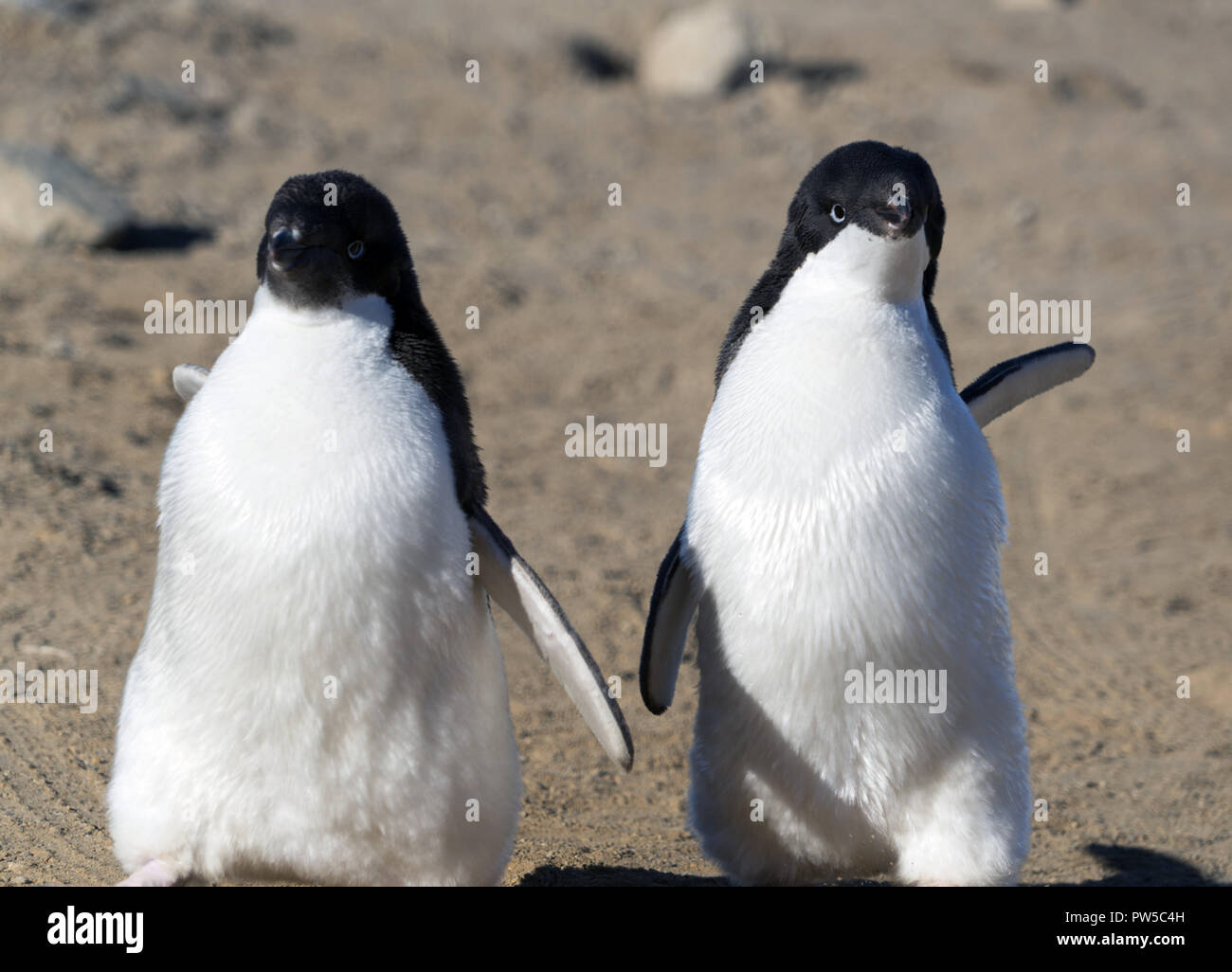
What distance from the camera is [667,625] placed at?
11.1 ft

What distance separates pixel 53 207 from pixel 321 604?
19.1 ft

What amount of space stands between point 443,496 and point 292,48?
9.31 m

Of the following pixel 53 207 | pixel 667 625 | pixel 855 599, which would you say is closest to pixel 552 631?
pixel 667 625

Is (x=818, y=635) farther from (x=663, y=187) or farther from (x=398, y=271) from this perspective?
(x=663, y=187)

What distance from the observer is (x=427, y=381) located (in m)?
3.09

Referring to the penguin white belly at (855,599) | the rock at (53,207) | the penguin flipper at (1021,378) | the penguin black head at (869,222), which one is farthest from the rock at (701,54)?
the penguin white belly at (855,599)

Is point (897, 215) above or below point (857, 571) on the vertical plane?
above

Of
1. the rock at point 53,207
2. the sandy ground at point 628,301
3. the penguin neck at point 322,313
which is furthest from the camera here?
the rock at point 53,207

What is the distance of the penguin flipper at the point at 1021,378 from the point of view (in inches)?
148

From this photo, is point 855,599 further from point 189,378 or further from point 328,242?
point 189,378

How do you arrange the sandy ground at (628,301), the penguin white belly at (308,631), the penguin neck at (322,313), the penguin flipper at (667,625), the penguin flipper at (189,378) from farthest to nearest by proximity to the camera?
1. the sandy ground at (628,301)
2. the penguin flipper at (189,378)
3. the penguin flipper at (667,625)
4. the penguin neck at (322,313)
5. the penguin white belly at (308,631)

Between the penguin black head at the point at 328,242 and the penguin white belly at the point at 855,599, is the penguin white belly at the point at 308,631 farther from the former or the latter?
the penguin white belly at the point at 855,599

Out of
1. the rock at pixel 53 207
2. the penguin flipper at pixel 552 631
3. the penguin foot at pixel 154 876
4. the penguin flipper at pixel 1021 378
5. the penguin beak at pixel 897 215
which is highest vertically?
the rock at pixel 53 207

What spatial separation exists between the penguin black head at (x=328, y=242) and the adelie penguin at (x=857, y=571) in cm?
81
